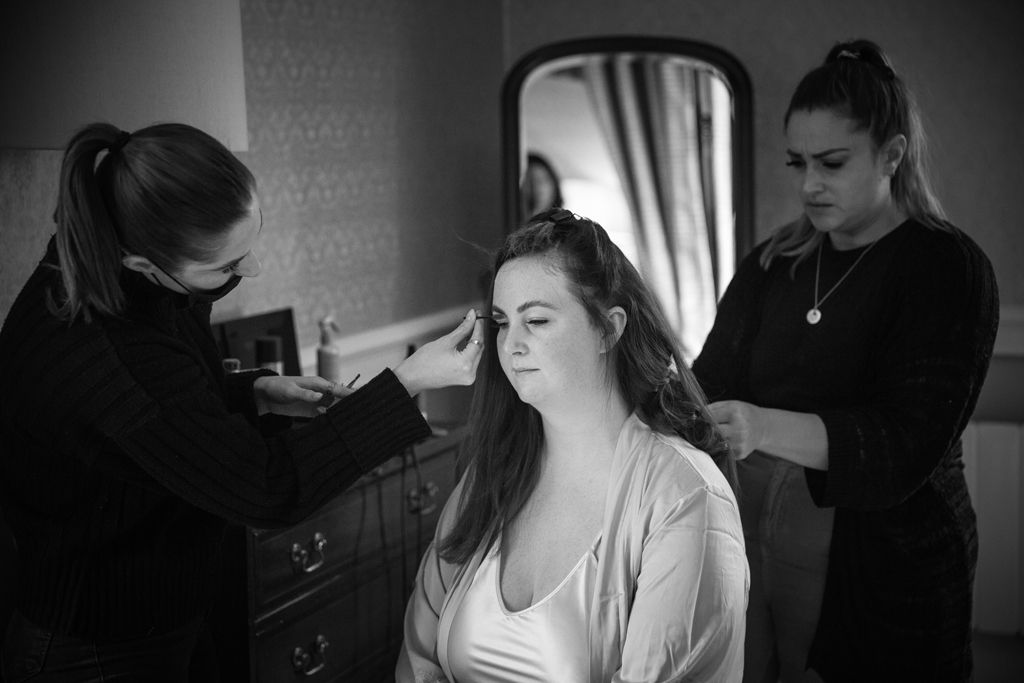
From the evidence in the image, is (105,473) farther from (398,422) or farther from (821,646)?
(821,646)

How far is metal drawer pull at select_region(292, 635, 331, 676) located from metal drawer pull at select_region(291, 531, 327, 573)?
14 centimetres

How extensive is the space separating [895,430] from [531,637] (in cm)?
66

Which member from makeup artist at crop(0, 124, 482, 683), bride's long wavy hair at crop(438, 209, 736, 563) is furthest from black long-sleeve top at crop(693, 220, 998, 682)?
makeup artist at crop(0, 124, 482, 683)

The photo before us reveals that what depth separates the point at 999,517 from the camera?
3.22 metres

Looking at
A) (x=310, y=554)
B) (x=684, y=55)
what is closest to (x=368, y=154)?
(x=684, y=55)

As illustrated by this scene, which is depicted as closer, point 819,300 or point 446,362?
point 446,362

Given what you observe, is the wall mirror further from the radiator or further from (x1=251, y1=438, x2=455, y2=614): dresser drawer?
(x1=251, y1=438, x2=455, y2=614): dresser drawer

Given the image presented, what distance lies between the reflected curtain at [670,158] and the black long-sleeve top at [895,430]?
1467mm

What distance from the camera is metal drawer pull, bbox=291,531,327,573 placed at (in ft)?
6.62

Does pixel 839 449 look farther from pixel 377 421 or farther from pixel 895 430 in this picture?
pixel 377 421

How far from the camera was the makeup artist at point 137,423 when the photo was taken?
4.45 ft

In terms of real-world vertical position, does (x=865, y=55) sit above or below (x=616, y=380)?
above

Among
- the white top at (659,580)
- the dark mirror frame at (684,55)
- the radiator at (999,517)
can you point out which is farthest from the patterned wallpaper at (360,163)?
the radiator at (999,517)

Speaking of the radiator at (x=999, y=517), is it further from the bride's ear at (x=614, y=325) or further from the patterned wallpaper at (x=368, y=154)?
the bride's ear at (x=614, y=325)
